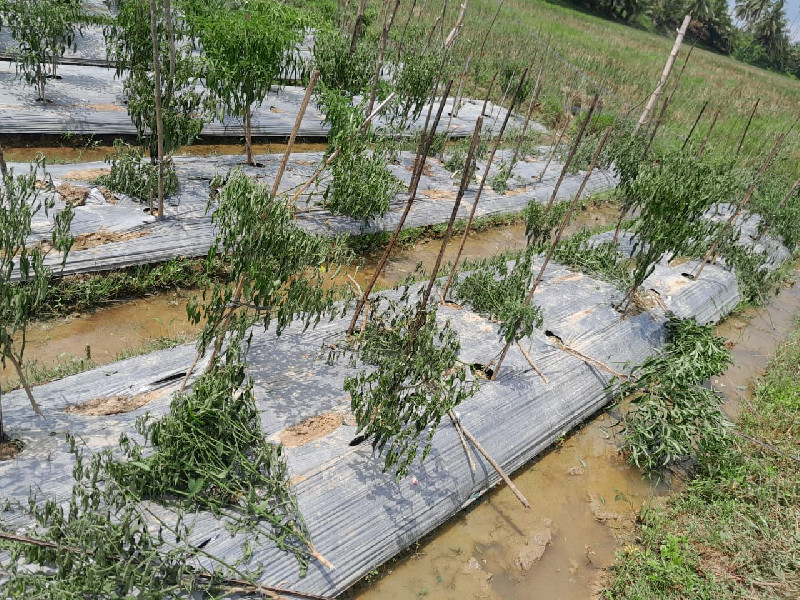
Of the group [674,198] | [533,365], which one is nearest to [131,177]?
[533,365]

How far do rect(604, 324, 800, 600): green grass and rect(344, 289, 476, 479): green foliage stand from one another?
6.47 ft

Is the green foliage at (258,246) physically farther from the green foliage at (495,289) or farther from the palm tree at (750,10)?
the palm tree at (750,10)

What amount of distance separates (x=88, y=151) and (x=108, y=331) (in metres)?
4.77

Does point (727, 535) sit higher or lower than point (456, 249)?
higher

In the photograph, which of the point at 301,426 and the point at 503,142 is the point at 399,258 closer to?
the point at 301,426

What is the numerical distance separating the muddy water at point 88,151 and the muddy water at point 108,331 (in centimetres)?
261

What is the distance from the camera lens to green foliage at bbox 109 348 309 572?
368 cm

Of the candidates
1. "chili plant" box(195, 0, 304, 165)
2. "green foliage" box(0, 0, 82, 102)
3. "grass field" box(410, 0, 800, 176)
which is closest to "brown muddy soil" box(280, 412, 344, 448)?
"chili plant" box(195, 0, 304, 165)

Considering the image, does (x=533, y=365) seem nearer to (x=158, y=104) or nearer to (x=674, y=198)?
(x=674, y=198)

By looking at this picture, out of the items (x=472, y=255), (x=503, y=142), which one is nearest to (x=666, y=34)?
(x=503, y=142)

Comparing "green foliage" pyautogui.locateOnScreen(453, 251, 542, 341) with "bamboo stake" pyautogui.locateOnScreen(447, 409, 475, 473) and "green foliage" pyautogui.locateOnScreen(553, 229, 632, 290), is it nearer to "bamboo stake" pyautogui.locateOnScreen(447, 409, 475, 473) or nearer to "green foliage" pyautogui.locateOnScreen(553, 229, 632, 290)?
"bamboo stake" pyautogui.locateOnScreen(447, 409, 475, 473)

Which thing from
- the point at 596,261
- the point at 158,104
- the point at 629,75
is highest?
the point at 629,75

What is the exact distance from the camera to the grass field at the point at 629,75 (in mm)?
16938

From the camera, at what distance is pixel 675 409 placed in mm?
5734
